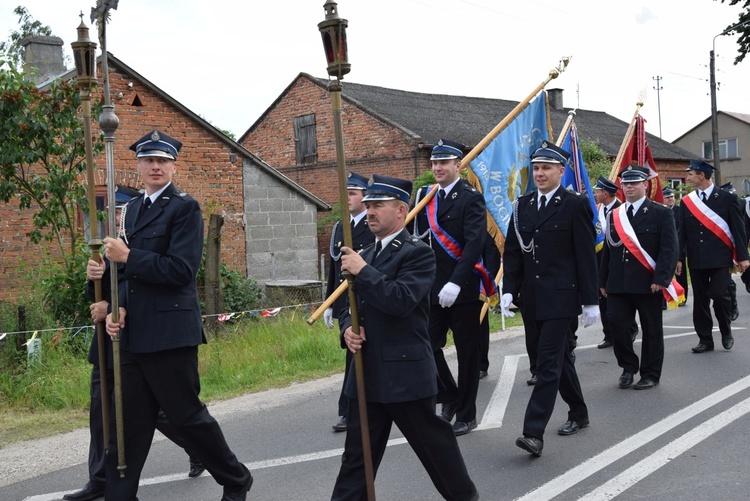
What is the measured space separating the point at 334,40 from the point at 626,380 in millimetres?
4942

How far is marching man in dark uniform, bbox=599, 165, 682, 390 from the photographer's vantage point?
744cm

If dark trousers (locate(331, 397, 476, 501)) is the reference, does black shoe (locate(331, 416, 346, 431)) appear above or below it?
below

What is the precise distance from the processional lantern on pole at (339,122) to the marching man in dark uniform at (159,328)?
1.02 meters

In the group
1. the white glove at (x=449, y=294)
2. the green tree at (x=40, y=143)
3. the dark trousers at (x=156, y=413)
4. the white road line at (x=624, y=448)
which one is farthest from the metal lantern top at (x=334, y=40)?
the green tree at (x=40, y=143)

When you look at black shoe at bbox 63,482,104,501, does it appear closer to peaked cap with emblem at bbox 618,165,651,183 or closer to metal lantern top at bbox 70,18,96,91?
metal lantern top at bbox 70,18,96,91

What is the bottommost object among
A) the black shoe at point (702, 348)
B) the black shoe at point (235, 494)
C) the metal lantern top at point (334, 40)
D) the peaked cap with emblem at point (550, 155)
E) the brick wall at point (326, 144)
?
the black shoe at point (702, 348)

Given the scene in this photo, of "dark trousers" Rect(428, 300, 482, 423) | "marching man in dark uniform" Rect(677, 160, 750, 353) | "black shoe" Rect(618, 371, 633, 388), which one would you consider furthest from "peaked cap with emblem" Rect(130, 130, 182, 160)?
"marching man in dark uniform" Rect(677, 160, 750, 353)

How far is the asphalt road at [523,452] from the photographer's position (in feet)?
15.9

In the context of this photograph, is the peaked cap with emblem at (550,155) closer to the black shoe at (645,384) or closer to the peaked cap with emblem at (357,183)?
the peaked cap with emblem at (357,183)

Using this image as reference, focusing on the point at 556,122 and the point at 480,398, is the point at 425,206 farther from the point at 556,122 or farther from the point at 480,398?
the point at 556,122

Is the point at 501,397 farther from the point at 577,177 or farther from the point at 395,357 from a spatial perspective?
the point at 395,357

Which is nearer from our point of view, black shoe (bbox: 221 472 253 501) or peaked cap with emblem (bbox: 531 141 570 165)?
black shoe (bbox: 221 472 253 501)

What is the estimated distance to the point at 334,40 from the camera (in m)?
3.79

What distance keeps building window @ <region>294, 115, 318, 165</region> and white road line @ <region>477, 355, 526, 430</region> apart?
20.2m
